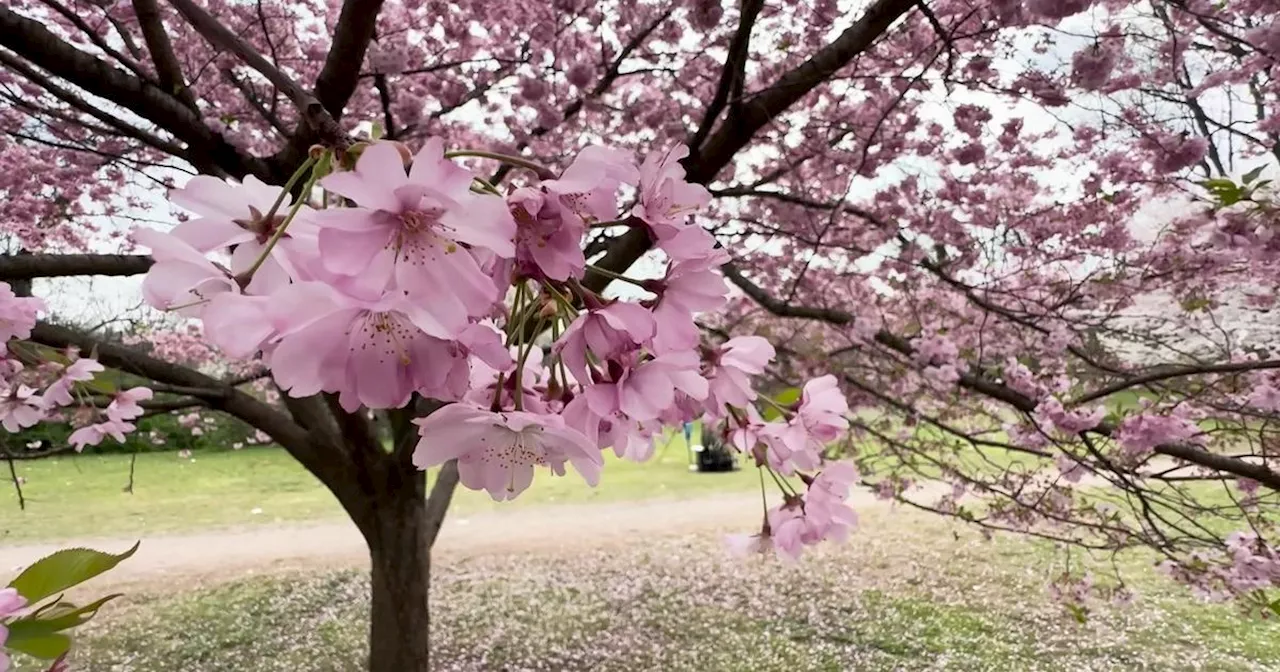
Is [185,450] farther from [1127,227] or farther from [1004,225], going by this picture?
[1127,227]

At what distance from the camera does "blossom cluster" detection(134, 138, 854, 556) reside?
37 cm

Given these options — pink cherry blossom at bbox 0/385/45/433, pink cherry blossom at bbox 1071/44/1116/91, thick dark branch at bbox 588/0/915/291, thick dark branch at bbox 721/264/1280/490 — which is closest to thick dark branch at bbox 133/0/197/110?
pink cherry blossom at bbox 0/385/45/433

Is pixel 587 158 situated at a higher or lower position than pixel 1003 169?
lower

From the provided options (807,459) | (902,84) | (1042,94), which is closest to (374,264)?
(807,459)

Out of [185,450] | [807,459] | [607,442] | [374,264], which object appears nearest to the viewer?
[374,264]

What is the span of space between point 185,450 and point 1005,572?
284 inches

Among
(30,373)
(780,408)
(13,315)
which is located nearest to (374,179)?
(780,408)

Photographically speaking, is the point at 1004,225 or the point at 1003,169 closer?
the point at 1004,225

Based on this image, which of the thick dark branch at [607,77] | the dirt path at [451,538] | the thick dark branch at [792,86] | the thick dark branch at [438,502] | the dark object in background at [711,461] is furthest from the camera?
the dark object in background at [711,461]

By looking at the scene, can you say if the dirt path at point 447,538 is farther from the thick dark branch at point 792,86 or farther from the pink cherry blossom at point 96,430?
the thick dark branch at point 792,86

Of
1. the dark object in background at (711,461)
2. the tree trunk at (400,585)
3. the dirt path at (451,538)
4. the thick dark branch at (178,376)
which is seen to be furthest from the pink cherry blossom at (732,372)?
the dark object in background at (711,461)

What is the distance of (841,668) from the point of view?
405cm

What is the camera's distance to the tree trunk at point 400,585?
3.16 meters

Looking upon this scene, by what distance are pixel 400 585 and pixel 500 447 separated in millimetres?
2966
